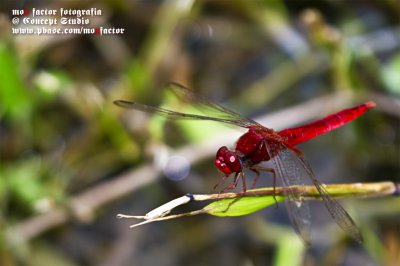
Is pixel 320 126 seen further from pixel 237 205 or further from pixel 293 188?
pixel 237 205

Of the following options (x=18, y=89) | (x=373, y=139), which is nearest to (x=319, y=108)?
(x=373, y=139)

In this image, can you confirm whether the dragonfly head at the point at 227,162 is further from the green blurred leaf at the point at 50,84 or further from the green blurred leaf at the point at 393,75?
the green blurred leaf at the point at 393,75

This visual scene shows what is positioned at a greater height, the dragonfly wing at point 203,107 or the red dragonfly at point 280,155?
the dragonfly wing at point 203,107

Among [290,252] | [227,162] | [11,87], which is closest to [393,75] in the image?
[290,252]

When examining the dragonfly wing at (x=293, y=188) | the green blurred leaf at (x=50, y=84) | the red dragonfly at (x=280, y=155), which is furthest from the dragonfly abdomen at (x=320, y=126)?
the green blurred leaf at (x=50, y=84)

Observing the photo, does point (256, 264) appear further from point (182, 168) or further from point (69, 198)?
point (69, 198)

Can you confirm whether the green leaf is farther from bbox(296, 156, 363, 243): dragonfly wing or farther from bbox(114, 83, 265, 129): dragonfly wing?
bbox(114, 83, 265, 129): dragonfly wing
